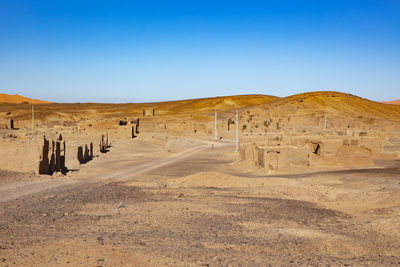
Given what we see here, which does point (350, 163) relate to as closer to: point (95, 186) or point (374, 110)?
point (95, 186)

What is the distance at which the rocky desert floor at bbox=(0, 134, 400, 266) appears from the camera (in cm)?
722

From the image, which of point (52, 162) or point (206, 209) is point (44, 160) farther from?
point (206, 209)

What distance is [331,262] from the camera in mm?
7344

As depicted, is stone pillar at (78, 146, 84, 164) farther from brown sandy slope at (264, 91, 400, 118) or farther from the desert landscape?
→ brown sandy slope at (264, 91, 400, 118)

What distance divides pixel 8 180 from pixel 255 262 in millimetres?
13859

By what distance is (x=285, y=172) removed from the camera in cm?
2117

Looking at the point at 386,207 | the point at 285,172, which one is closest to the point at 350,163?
the point at 285,172

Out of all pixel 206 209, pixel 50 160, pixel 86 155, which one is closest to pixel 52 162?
pixel 50 160

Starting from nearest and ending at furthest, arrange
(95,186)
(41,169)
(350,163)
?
1. (95,186)
2. (41,169)
3. (350,163)

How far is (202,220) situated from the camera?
10.7 m

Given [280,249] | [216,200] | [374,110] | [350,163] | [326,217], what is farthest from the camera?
[374,110]

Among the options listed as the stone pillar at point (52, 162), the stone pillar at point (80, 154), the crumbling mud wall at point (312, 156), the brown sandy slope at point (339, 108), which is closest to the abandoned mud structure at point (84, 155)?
the stone pillar at point (80, 154)

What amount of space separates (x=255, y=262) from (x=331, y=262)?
1.41m

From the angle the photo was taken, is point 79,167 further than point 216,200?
Yes
